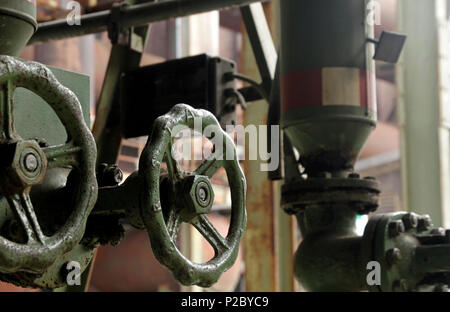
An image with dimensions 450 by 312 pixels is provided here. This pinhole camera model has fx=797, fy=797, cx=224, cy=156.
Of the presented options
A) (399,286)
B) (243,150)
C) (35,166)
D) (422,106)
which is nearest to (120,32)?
(243,150)

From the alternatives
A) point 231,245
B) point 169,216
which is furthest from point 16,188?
point 231,245

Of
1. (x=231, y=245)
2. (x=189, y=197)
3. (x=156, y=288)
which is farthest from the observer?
(x=156, y=288)

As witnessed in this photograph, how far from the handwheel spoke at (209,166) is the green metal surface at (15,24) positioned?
20.3 inches

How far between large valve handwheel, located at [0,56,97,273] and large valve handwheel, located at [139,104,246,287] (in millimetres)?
113

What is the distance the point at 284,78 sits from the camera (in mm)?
2893

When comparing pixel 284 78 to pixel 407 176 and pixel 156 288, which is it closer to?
pixel 407 176

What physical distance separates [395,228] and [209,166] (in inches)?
41.1

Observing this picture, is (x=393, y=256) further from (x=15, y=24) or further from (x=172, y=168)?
(x=15, y=24)

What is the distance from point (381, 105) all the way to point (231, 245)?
322 inches

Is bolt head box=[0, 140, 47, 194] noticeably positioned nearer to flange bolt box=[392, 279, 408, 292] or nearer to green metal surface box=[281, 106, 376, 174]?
flange bolt box=[392, 279, 408, 292]

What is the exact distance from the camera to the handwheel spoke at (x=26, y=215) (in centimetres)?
135

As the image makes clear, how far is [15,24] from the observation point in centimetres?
175

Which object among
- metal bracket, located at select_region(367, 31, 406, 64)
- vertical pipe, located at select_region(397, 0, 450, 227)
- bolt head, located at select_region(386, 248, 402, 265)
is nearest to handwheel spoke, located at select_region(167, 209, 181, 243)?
bolt head, located at select_region(386, 248, 402, 265)

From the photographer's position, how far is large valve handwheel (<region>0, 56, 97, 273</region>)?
1331 millimetres
